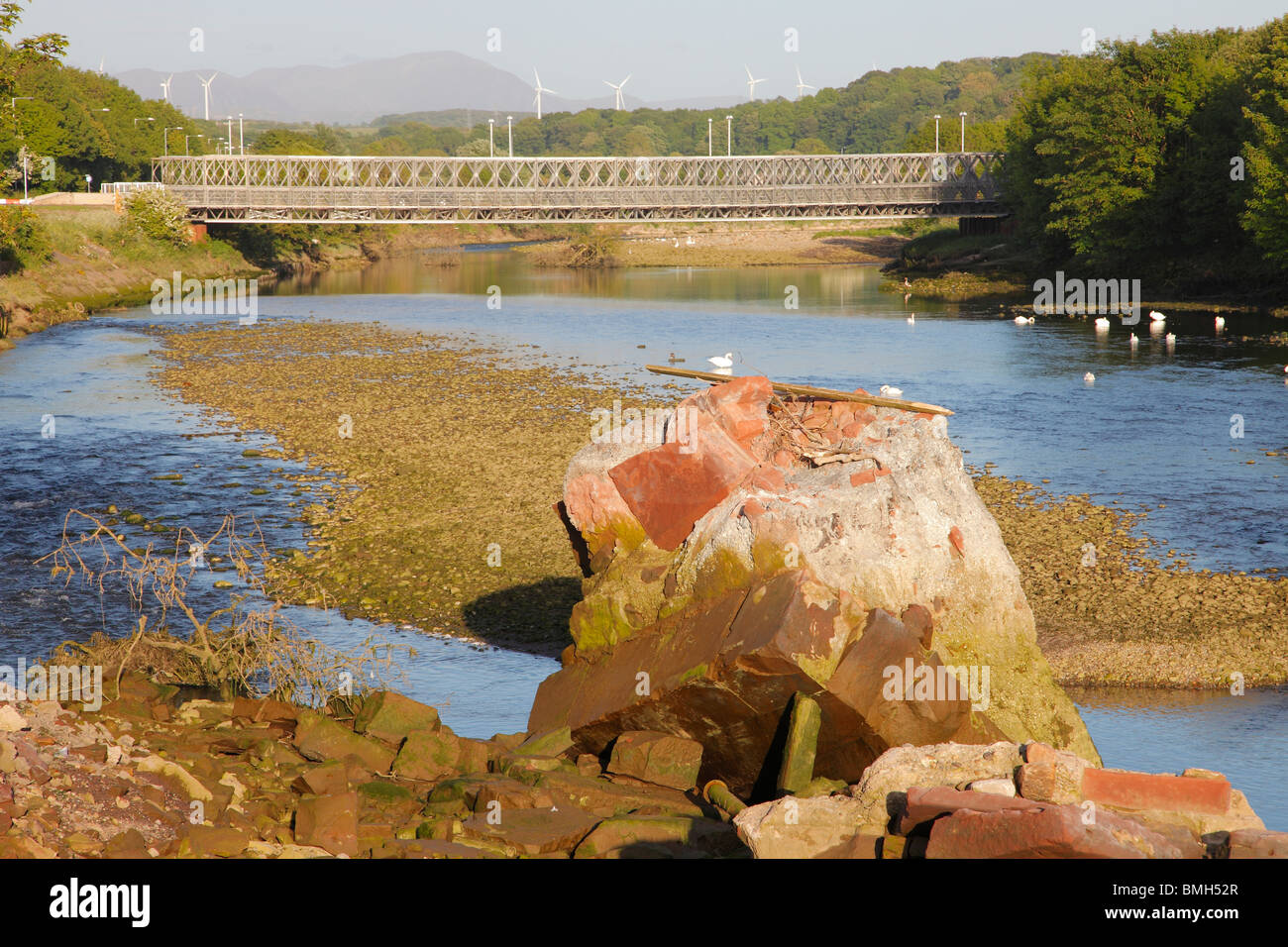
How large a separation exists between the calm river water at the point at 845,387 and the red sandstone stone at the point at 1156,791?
168 inches

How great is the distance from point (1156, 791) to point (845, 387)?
32.0 metres

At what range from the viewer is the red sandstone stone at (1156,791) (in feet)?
30.6

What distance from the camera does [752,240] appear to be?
153m

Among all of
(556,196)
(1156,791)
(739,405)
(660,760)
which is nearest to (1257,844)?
(1156,791)

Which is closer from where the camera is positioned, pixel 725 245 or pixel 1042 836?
pixel 1042 836

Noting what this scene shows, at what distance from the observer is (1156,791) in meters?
9.47

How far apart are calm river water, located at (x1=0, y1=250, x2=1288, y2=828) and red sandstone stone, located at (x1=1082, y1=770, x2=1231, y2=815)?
4.27m

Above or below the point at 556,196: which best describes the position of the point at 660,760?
below
